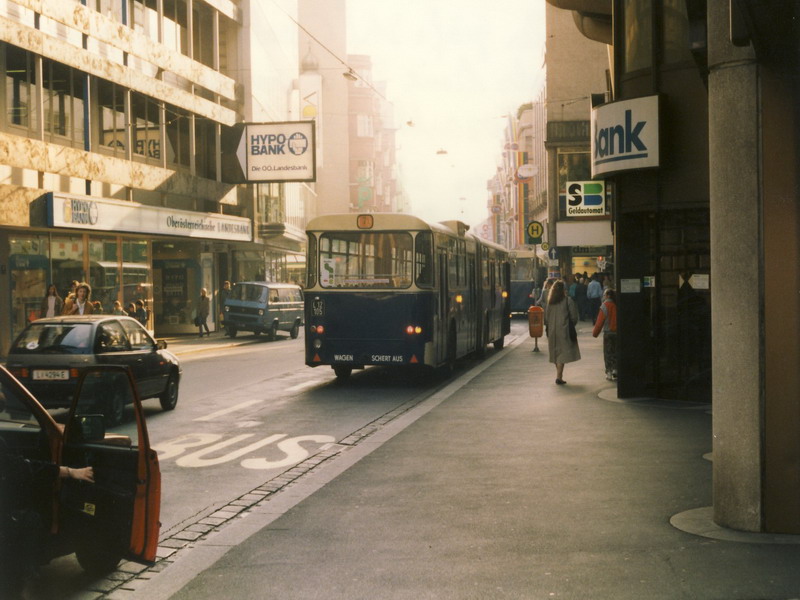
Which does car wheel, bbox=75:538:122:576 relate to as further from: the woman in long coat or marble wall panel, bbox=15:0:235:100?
marble wall panel, bbox=15:0:235:100

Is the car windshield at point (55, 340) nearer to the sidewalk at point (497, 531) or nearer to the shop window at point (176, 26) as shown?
the sidewalk at point (497, 531)

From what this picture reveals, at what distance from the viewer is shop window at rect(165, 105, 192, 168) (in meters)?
36.7

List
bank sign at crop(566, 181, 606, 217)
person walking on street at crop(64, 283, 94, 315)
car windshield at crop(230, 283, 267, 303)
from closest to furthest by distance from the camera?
person walking on street at crop(64, 283, 94, 315) < car windshield at crop(230, 283, 267, 303) < bank sign at crop(566, 181, 606, 217)

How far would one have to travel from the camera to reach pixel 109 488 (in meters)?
5.36

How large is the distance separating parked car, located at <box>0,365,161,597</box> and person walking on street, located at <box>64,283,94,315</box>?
1549 cm

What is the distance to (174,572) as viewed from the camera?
5.98 meters

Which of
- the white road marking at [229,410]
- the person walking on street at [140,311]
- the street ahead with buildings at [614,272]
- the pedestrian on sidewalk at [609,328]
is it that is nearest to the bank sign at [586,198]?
the street ahead with buildings at [614,272]

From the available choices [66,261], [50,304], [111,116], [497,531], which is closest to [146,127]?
[111,116]

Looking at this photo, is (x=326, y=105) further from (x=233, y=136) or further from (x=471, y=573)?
(x=471, y=573)

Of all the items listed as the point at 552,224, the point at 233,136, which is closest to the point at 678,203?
the point at 233,136

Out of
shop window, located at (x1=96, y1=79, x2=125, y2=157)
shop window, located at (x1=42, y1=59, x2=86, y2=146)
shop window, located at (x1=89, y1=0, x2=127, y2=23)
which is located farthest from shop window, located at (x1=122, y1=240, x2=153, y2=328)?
shop window, located at (x1=89, y1=0, x2=127, y2=23)

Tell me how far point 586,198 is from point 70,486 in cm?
4182

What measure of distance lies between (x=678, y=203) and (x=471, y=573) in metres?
8.63

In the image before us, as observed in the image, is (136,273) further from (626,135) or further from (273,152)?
(626,135)
